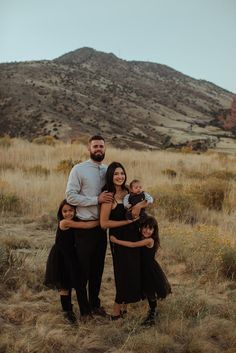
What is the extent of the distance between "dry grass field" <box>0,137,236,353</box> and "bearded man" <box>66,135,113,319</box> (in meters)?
0.54

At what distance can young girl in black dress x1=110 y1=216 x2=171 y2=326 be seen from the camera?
5.07m

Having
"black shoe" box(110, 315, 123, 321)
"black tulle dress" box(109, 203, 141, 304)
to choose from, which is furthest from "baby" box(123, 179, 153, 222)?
"black shoe" box(110, 315, 123, 321)

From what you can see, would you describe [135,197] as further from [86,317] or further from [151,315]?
[86,317]

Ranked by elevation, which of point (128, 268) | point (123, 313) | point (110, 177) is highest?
point (110, 177)

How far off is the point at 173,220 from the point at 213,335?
5.15m

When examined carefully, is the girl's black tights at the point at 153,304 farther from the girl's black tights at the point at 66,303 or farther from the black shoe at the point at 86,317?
the girl's black tights at the point at 66,303

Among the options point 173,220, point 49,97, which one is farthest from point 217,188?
point 49,97

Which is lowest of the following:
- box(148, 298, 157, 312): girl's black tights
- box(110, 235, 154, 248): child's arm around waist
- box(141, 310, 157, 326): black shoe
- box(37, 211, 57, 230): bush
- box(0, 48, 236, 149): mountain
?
box(141, 310, 157, 326): black shoe

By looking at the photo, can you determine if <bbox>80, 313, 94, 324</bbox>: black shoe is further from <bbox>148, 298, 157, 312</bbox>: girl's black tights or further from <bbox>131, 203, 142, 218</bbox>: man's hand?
<bbox>131, 203, 142, 218</bbox>: man's hand

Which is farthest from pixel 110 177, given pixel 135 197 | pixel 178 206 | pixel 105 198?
pixel 178 206

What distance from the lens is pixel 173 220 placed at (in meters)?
10.1

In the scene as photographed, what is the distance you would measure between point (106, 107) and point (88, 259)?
57816 mm

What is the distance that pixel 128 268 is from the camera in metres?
5.07

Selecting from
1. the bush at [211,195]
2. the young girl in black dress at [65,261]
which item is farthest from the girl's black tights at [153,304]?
the bush at [211,195]
